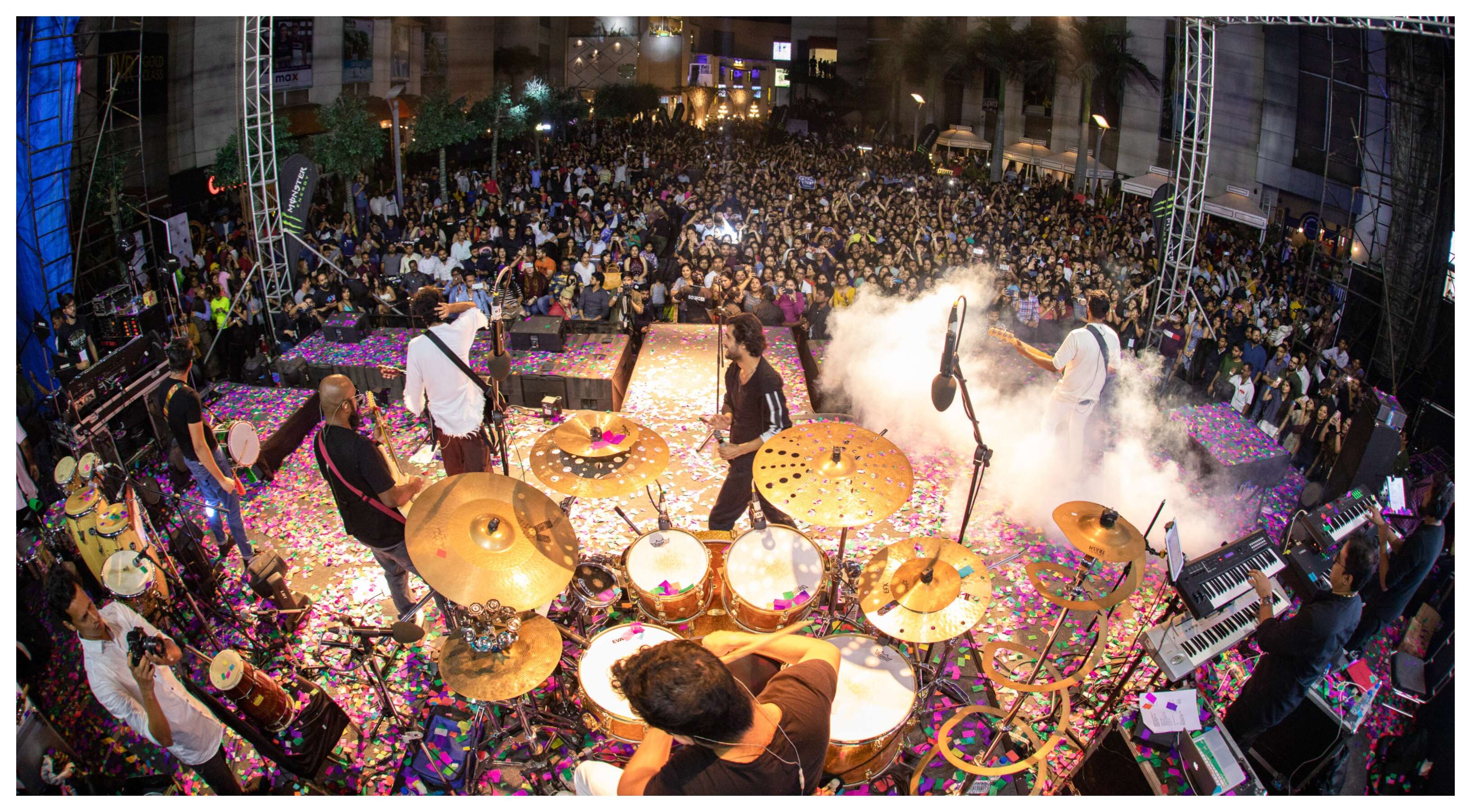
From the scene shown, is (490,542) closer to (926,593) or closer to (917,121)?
(926,593)

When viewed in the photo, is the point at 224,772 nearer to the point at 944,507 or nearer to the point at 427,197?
the point at 944,507

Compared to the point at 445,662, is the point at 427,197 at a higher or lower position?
higher

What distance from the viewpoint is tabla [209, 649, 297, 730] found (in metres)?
3.29

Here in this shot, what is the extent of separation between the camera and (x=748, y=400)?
4.39 metres

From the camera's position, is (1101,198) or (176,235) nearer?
(176,235)

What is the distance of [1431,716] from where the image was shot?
373 centimetres

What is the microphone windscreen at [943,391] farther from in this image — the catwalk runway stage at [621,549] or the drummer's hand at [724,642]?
the catwalk runway stage at [621,549]

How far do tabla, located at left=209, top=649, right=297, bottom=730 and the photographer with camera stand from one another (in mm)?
136

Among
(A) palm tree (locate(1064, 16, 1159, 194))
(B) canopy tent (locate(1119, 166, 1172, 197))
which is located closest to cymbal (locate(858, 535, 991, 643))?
(B) canopy tent (locate(1119, 166, 1172, 197))

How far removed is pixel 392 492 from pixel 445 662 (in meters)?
1.03

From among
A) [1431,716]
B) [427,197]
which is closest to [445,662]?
[1431,716]

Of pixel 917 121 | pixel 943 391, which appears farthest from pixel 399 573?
pixel 917 121

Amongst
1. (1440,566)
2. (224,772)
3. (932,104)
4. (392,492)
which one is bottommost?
(224,772)

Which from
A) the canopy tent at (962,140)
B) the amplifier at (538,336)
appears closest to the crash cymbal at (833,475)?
the amplifier at (538,336)
